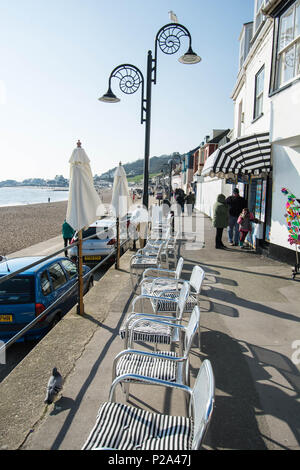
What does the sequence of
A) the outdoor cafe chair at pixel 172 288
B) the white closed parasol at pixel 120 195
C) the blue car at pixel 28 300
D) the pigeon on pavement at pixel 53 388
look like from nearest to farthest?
the pigeon on pavement at pixel 53 388 → the outdoor cafe chair at pixel 172 288 → the blue car at pixel 28 300 → the white closed parasol at pixel 120 195

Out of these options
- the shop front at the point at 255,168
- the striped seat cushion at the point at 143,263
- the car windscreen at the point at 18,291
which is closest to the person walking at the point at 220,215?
the shop front at the point at 255,168

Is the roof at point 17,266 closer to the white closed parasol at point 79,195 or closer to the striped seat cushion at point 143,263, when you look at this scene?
the white closed parasol at point 79,195

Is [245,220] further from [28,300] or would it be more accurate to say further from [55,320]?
[28,300]

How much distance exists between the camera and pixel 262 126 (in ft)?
32.1

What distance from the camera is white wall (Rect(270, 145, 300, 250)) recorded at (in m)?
7.62

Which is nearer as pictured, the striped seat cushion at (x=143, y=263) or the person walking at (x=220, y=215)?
the striped seat cushion at (x=143, y=263)

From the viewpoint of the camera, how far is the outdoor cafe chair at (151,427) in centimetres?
194

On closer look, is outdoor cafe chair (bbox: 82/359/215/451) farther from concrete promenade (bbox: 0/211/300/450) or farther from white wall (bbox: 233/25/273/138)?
white wall (bbox: 233/25/273/138)

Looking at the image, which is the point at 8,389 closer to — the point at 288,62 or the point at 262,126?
the point at 288,62

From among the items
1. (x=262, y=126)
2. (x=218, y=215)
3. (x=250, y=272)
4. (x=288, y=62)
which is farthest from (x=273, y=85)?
(x=250, y=272)

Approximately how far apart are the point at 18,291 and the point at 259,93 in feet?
30.9

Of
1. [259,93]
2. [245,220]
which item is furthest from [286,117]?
[259,93]

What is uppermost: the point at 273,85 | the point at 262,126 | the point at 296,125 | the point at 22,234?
the point at 273,85
